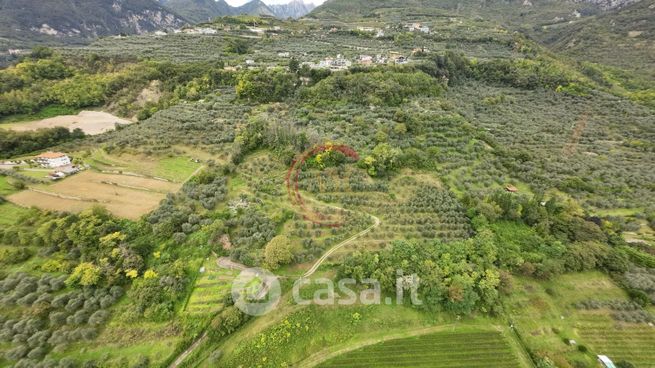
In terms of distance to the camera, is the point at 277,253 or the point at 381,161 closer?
the point at 277,253

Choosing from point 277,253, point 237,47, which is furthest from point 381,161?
point 237,47

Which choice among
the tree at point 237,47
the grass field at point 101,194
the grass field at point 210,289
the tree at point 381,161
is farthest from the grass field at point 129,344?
the tree at point 237,47

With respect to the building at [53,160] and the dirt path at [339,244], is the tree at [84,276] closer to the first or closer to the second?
the dirt path at [339,244]

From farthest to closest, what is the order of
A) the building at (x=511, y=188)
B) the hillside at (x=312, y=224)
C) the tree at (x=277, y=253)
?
the building at (x=511, y=188) → the tree at (x=277, y=253) → the hillside at (x=312, y=224)

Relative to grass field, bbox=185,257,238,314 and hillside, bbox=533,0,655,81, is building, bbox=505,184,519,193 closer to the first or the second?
grass field, bbox=185,257,238,314

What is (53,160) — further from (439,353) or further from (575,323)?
(575,323)
